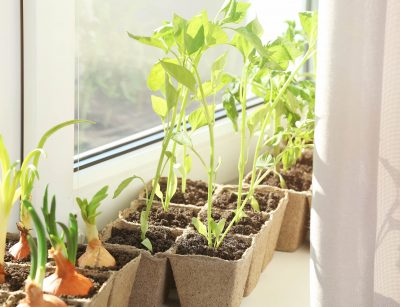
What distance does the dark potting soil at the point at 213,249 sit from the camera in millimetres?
1087

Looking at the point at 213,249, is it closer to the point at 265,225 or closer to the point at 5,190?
the point at 265,225

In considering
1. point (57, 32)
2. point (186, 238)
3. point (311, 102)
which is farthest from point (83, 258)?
point (311, 102)

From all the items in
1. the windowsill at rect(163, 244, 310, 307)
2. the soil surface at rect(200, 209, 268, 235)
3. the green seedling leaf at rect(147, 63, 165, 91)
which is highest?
the green seedling leaf at rect(147, 63, 165, 91)

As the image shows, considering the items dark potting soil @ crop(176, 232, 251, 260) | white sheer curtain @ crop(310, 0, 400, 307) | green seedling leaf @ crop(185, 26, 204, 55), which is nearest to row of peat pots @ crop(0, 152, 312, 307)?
dark potting soil @ crop(176, 232, 251, 260)

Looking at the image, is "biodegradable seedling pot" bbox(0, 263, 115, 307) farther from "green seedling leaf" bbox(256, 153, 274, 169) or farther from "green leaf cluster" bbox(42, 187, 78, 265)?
"green seedling leaf" bbox(256, 153, 274, 169)

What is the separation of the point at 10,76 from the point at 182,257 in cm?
32

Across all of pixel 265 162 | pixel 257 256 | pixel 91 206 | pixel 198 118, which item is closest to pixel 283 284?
pixel 257 256

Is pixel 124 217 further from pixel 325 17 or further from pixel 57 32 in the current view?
pixel 325 17

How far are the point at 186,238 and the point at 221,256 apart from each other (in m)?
0.07

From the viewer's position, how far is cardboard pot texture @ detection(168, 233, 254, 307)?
1.04m

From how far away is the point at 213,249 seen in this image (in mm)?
1095

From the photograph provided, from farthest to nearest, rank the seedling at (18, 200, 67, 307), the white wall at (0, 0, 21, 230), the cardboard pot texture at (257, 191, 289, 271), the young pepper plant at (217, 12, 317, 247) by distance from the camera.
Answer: the cardboard pot texture at (257, 191, 289, 271) < the young pepper plant at (217, 12, 317, 247) < the white wall at (0, 0, 21, 230) < the seedling at (18, 200, 67, 307)

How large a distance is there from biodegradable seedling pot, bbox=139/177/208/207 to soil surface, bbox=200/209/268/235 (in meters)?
0.06

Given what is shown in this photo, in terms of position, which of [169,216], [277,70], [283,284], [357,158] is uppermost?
[277,70]
